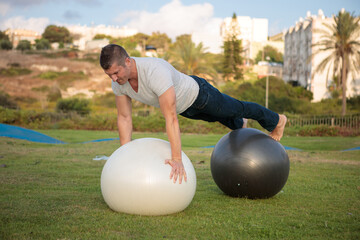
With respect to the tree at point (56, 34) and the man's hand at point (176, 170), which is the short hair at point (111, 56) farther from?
the tree at point (56, 34)

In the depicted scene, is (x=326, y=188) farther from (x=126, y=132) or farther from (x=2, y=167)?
(x=2, y=167)

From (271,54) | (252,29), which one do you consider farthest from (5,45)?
(252,29)

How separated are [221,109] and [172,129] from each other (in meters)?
1.50

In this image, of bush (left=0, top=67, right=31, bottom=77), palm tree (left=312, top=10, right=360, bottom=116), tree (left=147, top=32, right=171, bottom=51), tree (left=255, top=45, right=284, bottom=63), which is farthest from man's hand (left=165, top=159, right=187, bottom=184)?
tree (left=147, top=32, right=171, bottom=51)

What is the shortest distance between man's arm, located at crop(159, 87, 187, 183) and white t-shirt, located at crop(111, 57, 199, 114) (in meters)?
0.09

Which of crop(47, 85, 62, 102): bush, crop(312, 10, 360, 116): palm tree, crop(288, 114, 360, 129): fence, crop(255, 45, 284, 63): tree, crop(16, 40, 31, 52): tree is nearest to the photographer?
crop(288, 114, 360, 129): fence

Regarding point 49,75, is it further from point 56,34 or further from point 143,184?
point 143,184

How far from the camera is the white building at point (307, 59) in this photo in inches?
2071

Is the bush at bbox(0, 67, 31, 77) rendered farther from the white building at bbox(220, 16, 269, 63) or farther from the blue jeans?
the blue jeans

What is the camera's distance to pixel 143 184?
4.91 m

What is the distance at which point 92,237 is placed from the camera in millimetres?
4098

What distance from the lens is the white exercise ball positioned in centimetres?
493

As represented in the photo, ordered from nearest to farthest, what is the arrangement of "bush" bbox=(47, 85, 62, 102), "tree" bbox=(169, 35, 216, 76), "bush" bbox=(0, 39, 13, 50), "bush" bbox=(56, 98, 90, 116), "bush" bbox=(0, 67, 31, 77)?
1. "bush" bbox=(56, 98, 90, 116)
2. "tree" bbox=(169, 35, 216, 76)
3. "bush" bbox=(47, 85, 62, 102)
4. "bush" bbox=(0, 67, 31, 77)
5. "bush" bbox=(0, 39, 13, 50)

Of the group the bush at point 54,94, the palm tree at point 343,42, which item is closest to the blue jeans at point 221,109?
the palm tree at point 343,42
